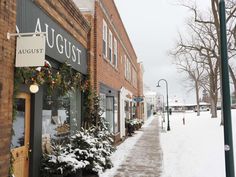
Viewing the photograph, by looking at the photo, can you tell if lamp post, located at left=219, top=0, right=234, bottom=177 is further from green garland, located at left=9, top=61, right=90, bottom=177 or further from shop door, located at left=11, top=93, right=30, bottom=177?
shop door, located at left=11, top=93, right=30, bottom=177

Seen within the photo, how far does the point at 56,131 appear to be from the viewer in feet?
28.1

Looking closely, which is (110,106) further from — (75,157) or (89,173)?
(75,157)

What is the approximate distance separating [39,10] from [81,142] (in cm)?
393

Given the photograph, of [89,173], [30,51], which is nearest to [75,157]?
[89,173]

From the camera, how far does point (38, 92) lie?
695 centimetres

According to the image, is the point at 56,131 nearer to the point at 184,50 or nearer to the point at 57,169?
the point at 57,169

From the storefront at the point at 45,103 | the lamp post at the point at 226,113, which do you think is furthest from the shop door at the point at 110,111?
the lamp post at the point at 226,113

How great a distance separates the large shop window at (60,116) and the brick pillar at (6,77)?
2.41 meters

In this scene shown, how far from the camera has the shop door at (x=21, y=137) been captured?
6.10 meters

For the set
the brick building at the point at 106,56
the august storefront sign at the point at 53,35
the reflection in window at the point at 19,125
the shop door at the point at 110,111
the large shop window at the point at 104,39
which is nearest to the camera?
the reflection in window at the point at 19,125

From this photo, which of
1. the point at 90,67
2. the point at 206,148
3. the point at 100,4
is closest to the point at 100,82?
the point at 90,67

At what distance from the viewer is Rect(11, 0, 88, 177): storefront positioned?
6254 mm

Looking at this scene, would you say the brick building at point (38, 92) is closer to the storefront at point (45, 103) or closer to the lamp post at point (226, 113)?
the storefront at point (45, 103)

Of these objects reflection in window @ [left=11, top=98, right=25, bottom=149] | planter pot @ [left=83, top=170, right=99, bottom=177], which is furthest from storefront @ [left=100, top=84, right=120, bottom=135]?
reflection in window @ [left=11, top=98, right=25, bottom=149]
